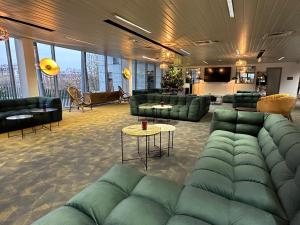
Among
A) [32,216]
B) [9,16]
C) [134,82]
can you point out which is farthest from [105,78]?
[32,216]

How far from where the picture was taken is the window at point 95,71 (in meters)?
9.39

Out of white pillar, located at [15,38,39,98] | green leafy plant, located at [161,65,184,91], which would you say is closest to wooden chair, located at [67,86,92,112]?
white pillar, located at [15,38,39,98]

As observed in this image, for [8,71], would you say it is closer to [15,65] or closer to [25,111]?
[15,65]

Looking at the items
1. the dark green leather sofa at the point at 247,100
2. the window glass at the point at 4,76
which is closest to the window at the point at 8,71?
the window glass at the point at 4,76

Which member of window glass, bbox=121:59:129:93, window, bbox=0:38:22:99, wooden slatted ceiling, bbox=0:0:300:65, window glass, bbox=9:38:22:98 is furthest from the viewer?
window glass, bbox=121:59:129:93

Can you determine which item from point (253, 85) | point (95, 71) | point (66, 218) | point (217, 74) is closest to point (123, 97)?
point (95, 71)

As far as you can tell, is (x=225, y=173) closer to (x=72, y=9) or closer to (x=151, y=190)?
(x=151, y=190)

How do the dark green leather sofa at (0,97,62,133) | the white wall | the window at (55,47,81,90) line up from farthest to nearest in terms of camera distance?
the white wall → the window at (55,47,81,90) → the dark green leather sofa at (0,97,62,133)

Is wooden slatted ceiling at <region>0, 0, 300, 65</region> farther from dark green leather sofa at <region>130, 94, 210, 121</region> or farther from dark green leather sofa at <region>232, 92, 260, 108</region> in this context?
dark green leather sofa at <region>232, 92, 260, 108</region>

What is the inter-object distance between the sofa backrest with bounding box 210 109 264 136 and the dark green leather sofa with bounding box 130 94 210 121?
8.21 feet

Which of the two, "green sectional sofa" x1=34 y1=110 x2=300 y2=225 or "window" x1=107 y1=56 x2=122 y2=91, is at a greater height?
"window" x1=107 y1=56 x2=122 y2=91

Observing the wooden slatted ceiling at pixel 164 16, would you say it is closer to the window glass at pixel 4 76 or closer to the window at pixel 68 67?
the window glass at pixel 4 76

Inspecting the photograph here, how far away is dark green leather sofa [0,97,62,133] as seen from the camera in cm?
488

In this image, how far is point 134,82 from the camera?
43.2ft
